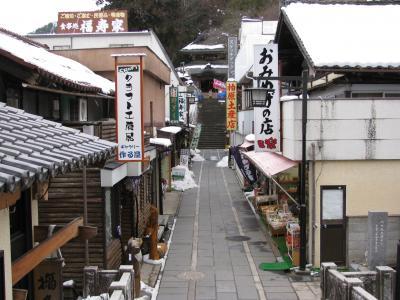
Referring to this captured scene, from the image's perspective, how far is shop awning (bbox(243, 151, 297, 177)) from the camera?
1583cm

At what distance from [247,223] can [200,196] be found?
756 centimetres

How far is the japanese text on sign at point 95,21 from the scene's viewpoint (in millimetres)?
31438

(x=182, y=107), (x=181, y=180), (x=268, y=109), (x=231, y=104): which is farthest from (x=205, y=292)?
(x=182, y=107)

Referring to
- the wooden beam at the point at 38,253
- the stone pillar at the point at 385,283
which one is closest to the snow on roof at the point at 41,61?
the wooden beam at the point at 38,253

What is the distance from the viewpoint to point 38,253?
609 cm

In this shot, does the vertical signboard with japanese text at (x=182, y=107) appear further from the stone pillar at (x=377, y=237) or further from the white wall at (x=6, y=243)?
the white wall at (x=6, y=243)

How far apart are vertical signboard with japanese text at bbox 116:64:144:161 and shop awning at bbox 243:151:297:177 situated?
4383 millimetres

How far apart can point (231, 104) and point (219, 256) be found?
24.3 metres

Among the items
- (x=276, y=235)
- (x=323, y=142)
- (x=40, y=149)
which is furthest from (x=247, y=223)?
(x=40, y=149)

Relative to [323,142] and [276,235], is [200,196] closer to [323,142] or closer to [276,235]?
[276,235]

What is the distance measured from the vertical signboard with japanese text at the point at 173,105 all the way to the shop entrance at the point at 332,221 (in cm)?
2141

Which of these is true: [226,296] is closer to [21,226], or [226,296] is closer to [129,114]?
[129,114]

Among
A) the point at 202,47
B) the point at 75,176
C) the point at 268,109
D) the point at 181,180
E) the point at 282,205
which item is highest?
the point at 202,47

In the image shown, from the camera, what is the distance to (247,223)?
22078mm
